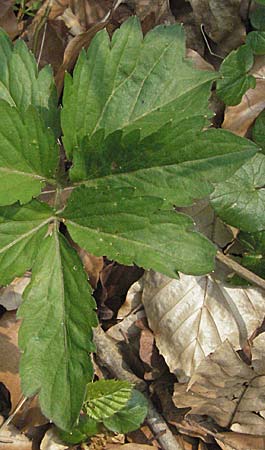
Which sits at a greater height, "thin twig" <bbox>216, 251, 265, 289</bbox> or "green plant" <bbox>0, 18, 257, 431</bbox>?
"green plant" <bbox>0, 18, 257, 431</bbox>

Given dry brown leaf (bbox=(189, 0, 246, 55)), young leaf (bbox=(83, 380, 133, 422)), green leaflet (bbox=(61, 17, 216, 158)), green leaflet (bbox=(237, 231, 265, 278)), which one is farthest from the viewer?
dry brown leaf (bbox=(189, 0, 246, 55))

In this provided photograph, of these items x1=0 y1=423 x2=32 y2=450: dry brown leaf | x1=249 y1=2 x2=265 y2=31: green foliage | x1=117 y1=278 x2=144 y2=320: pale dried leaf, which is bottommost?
x1=0 y1=423 x2=32 y2=450: dry brown leaf

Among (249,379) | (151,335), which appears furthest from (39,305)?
(249,379)

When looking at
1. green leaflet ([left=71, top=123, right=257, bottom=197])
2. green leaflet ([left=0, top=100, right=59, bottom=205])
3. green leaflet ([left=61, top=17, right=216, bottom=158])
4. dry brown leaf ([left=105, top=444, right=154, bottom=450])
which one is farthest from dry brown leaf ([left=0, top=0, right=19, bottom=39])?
dry brown leaf ([left=105, top=444, right=154, bottom=450])

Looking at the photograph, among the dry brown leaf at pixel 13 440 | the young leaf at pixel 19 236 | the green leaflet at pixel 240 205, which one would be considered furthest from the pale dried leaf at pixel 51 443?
the green leaflet at pixel 240 205

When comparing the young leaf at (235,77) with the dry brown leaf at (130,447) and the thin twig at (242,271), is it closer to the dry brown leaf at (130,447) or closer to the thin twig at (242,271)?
the thin twig at (242,271)

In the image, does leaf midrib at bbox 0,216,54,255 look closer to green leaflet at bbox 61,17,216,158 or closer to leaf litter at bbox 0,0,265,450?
green leaflet at bbox 61,17,216,158
